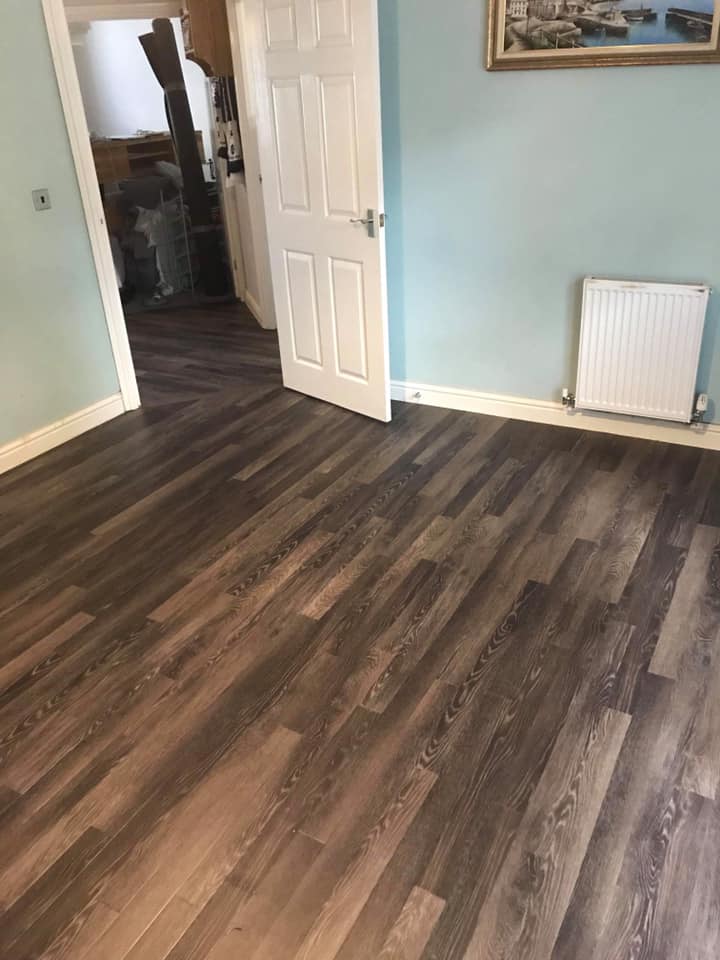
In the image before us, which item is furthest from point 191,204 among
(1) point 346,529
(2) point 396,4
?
(1) point 346,529

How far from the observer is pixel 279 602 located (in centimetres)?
260

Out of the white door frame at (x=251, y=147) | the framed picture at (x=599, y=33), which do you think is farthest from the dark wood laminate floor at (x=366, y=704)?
the white door frame at (x=251, y=147)

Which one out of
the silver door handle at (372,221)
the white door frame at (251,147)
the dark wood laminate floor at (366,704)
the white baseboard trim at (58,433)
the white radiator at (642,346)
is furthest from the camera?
the white door frame at (251,147)

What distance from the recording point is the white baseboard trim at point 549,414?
3.43 meters

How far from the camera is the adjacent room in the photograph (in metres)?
1.71

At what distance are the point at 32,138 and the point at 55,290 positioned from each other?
66 cm

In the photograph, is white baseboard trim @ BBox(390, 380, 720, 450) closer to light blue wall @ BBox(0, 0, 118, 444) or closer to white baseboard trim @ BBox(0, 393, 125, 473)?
white baseboard trim @ BBox(0, 393, 125, 473)

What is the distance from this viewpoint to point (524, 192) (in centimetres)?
337

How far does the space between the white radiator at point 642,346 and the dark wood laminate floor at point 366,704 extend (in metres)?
0.23

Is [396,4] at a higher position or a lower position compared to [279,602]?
higher

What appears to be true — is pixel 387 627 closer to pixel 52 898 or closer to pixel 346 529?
pixel 346 529

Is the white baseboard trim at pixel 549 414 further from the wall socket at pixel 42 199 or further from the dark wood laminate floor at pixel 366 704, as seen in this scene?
the wall socket at pixel 42 199

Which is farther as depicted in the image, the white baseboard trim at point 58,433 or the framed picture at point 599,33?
the white baseboard trim at point 58,433

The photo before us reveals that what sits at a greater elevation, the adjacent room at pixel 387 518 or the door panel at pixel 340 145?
the door panel at pixel 340 145
